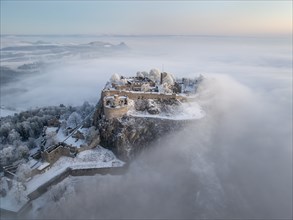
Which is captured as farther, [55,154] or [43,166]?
[55,154]

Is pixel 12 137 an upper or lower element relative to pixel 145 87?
lower

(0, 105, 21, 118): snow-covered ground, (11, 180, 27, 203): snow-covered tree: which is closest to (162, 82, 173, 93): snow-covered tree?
(11, 180, 27, 203): snow-covered tree

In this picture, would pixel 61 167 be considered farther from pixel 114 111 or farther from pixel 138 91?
pixel 138 91

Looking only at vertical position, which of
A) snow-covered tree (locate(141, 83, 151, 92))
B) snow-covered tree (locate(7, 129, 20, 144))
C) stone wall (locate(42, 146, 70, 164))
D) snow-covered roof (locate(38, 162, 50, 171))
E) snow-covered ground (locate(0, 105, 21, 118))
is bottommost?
snow-covered ground (locate(0, 105, 21, 118))

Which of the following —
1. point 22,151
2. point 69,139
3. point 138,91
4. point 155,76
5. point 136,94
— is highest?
point 155,76

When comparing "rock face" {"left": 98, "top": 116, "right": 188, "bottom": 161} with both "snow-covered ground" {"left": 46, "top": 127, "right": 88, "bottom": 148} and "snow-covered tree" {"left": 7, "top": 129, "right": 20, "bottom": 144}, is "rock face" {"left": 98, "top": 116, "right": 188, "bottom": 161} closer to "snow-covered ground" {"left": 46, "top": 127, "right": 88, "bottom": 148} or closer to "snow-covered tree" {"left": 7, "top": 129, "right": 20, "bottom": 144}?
"snow-covered ground" {"left": 46, "top": 127, "right": 88, "bottom": 148}

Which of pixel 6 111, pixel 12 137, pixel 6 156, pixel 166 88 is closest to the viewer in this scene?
pixel 6 156

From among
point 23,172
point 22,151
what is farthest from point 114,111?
point 22,151

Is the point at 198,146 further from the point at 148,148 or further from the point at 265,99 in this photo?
the point at 265,99
